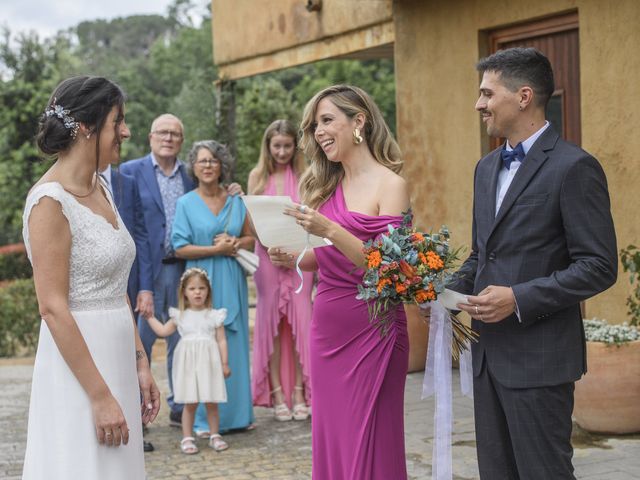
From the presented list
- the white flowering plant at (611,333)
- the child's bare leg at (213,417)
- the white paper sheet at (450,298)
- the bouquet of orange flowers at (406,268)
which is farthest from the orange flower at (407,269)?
the child's bare leg at (213,417)

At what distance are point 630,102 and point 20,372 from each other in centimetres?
757

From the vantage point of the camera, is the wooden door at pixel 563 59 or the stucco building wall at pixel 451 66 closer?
the stucco building wall at pixel 451 66

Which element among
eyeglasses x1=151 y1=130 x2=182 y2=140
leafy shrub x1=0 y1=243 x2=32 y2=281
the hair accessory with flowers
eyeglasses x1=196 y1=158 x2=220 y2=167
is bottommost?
leafy shrub x1=0 y1=243 x2=32 y2=281

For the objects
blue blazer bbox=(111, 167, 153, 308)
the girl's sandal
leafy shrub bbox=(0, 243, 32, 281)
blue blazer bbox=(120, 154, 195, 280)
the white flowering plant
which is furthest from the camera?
leafy shrub bbox=(0, 243, 32, 281)

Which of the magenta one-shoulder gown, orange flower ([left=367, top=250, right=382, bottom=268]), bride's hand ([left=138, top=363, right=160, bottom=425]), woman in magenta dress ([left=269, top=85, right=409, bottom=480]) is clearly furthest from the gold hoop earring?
bride's hand ([left=138, top=363, right=160, bottom=425])

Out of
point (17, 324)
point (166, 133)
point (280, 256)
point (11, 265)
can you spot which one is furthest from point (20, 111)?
point (280, 256)

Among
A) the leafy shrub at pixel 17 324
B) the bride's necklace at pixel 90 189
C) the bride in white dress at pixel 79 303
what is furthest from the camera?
the leafy shrub at pixel 17 324

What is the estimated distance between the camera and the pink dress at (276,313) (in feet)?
27.3

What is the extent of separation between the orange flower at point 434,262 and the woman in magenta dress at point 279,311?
14.1 ft

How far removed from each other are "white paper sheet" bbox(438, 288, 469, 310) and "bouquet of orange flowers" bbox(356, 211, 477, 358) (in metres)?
0.04

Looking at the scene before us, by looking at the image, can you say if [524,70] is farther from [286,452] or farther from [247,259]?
[247,259]

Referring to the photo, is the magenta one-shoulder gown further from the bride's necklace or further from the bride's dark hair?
the bride's dark hair

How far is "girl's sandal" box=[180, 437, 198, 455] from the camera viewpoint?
23.6ft

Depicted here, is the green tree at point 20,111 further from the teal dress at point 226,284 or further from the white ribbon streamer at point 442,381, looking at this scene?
the white ribbon streamer at point 442,381
